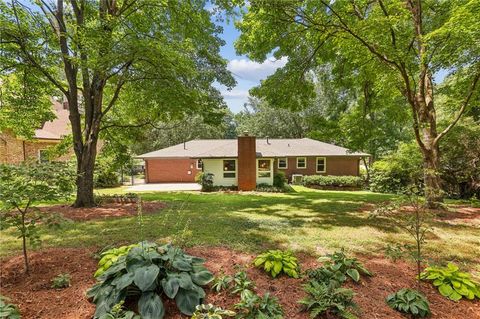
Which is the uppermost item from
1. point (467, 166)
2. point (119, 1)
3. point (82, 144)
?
point (119, 1)

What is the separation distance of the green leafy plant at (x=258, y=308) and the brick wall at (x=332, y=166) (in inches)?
889

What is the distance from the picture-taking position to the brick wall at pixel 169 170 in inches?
1024

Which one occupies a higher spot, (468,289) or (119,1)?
(119,1)

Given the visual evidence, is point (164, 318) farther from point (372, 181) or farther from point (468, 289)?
point (372, 181)

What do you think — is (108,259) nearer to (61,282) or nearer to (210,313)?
(61,282)

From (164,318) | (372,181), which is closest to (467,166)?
(372,181)

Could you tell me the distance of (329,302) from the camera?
3.05 metres

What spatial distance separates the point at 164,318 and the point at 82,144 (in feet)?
29.1

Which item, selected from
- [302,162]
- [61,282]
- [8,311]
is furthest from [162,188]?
[8,311]

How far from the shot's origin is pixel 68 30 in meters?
9.63

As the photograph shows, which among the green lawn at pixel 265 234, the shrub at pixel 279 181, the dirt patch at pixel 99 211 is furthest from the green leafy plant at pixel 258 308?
the shrub at pixel 279 181

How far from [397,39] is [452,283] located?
6.96m

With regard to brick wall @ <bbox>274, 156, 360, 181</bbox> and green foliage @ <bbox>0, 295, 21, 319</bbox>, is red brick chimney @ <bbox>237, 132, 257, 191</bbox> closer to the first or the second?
brick wall @ <bbox>274, 156, 360, 181</bbox>

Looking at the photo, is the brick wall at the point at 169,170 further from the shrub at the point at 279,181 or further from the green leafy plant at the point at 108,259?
the green leafy plant at the point at 108,259
